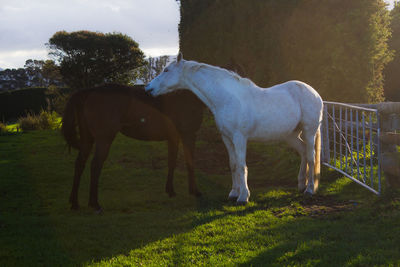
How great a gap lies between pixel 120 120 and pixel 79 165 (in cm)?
96

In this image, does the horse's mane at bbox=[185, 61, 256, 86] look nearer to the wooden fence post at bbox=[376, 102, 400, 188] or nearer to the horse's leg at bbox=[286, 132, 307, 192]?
the horse's leg at bbox=[286, 132, 307, 192]

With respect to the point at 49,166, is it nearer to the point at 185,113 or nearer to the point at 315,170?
the point at 185,113

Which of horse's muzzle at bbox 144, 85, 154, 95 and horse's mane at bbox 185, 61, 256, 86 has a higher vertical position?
horse's mane at bbox 185, 61, 256, 86

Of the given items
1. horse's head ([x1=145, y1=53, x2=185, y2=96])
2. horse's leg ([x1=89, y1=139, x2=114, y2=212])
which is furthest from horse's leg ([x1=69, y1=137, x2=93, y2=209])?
horse's head ([x1=145, y1=53, x2=185, y2=96])

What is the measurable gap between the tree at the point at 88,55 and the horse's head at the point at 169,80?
54.0 feet

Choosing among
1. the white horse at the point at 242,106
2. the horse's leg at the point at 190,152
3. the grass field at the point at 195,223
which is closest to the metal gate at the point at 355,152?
the grass field at the point at 195,223

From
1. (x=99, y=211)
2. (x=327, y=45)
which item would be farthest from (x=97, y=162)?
(x=327, y=45)

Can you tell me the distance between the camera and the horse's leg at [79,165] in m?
5.73

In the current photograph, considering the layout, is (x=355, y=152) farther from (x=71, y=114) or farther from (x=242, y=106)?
(x=71, y=114)

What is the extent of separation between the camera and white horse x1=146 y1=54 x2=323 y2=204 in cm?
566

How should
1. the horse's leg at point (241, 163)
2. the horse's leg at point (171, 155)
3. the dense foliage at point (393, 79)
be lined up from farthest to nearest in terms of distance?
the dense foliage at point (393, 79) < the horse's leg at point (171, 155) < the horse's leg at point (241, 163)

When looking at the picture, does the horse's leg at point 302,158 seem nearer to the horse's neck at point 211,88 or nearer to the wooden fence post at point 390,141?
the wooden fence post at point 390,141

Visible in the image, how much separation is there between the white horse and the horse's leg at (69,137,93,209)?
132 cm

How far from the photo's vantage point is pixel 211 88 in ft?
18.8
